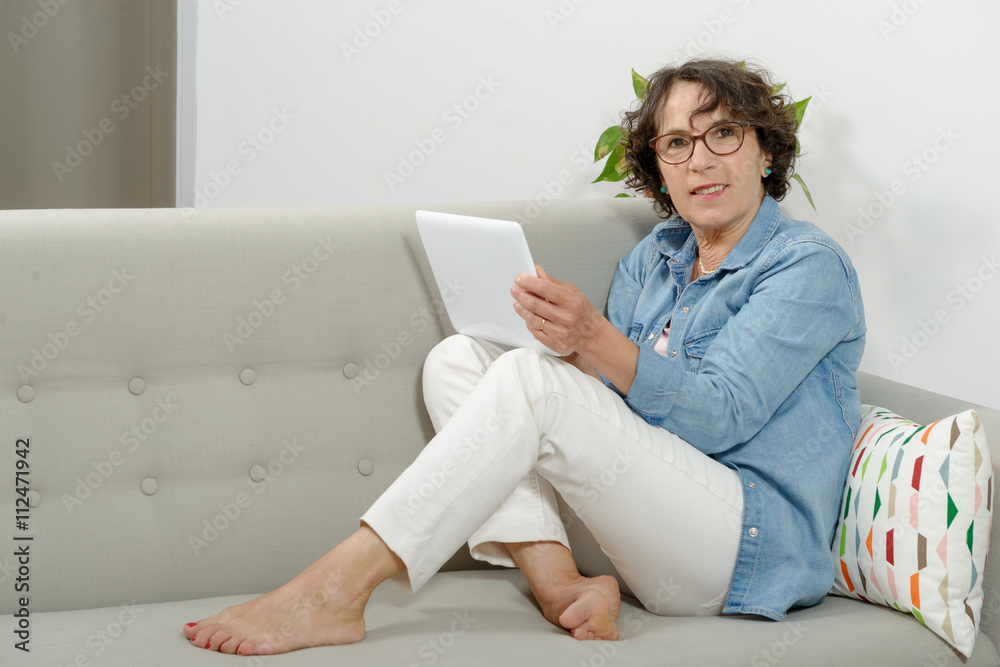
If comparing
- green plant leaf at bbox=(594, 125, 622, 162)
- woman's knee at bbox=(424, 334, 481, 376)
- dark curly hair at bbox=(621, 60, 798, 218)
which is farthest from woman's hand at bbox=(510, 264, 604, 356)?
green plant leaf at bbox=(594, 125, 622, 162)

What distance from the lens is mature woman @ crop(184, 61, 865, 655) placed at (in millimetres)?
1084

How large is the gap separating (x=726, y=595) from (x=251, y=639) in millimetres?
629

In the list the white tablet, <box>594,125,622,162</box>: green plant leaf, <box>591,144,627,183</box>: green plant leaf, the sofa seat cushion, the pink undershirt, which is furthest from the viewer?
<box>594,125,622,162</box>: green plant leaf

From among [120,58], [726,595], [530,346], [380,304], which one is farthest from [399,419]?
[120,58]

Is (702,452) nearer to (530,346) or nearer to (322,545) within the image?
(530,346)

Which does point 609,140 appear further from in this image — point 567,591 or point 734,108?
point 567,591

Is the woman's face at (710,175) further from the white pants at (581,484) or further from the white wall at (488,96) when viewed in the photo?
the white wall at (488,96)

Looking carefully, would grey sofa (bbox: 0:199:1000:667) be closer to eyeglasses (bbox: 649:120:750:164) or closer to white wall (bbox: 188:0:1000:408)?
eyeglasses (bbox: 649:120:750:164)

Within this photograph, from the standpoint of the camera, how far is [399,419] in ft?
4.75

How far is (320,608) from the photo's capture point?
42.2 inches

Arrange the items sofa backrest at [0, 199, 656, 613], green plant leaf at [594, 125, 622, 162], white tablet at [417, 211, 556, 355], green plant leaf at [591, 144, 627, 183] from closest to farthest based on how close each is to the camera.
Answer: white tablet at [417, 211, 556, 355], sofa backrest at [0, 199, 656, 613], green plant leaf at [591, 144, 627, 183], green plant leaf at [594, 125, 622, 162]

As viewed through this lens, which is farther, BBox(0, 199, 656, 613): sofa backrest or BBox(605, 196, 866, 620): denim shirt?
BBox(0, 199, 656, 613): sofa backrest

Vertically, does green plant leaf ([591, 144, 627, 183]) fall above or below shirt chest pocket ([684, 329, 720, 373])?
above

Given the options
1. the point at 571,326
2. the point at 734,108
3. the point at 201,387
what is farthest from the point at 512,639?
the point at 734,108
